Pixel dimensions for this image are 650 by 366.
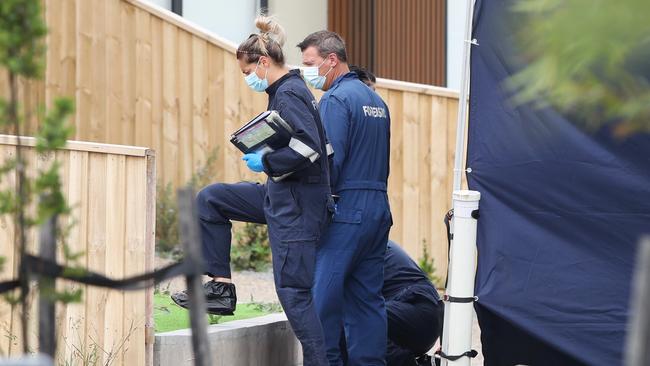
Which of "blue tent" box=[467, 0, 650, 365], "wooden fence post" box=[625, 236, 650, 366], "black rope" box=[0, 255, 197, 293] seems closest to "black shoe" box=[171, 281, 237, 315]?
"blue tent" box=[467, 0, 650, 365]

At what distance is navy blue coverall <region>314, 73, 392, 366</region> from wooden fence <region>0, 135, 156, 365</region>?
0.97 meters

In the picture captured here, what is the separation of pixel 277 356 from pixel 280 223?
1285 mm

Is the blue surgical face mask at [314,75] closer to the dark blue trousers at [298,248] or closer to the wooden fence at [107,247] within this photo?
the dark blue trousers at [298,248]

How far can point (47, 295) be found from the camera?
3.17m

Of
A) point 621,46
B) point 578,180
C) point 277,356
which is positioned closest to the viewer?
point 621,46

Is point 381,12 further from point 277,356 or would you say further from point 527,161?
point 527,161

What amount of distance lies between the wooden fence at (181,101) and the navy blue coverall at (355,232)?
417 cm

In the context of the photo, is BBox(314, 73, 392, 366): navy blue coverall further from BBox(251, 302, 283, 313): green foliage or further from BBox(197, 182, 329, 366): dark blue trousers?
BBox(251, 302, 283, 313): green foliage

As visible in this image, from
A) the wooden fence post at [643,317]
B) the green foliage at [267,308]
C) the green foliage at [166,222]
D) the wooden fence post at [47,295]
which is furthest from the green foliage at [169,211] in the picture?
the wooden fence post at [643,317]

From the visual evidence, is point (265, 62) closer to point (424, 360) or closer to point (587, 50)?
point (424, 360)

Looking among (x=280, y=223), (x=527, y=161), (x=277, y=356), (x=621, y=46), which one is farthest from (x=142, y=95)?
(x=621, y=46)

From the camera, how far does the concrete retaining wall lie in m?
6.16

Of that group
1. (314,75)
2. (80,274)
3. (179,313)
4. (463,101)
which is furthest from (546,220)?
(80,274)

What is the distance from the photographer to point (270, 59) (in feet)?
20.2
